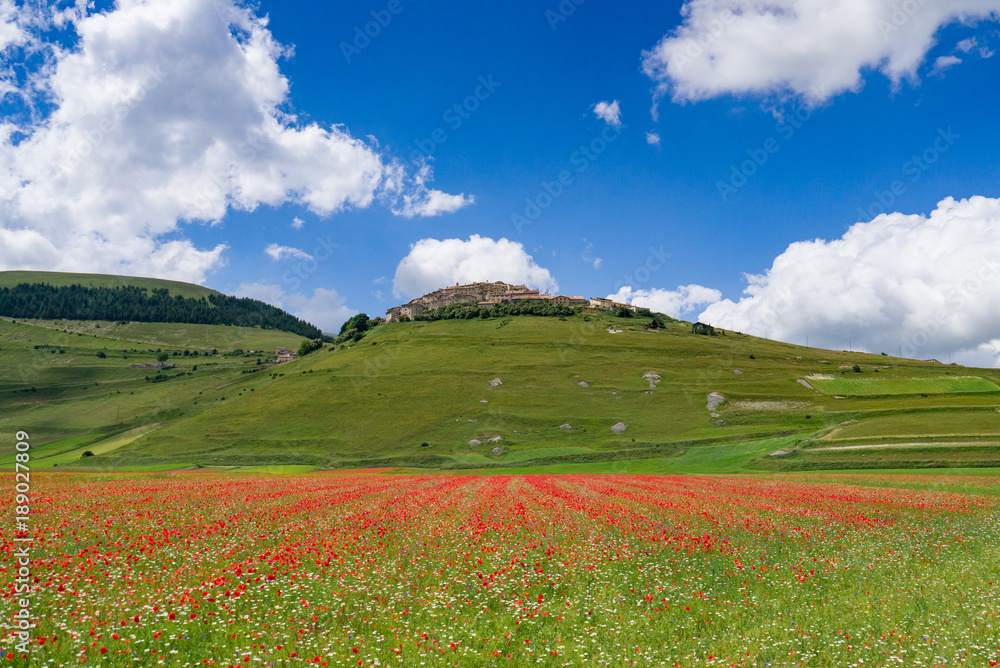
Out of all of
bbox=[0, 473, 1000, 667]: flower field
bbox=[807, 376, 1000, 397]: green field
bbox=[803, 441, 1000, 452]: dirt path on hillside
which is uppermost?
bbox=[807, 376, 1000, 397]: green field

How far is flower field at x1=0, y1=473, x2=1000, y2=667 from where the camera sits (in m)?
10.5

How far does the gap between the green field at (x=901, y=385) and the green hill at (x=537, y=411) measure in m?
0.88

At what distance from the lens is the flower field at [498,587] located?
1055 cm

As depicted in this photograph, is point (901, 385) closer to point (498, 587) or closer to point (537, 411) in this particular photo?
point (537, 411)

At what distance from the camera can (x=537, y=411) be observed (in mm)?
119688

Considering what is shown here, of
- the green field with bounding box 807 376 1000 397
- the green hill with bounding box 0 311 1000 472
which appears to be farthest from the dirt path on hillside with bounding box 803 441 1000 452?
the green field with bounding box 807 376 1000 397

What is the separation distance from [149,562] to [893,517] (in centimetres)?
3190

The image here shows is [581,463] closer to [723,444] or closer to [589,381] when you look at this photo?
[723,444]

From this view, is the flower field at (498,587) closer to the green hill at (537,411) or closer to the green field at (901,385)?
the green hill at (537,411)

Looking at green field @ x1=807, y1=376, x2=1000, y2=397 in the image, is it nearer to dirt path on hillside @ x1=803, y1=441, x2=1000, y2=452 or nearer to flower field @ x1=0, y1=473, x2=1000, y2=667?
dirt path on hillside @ x1=803, y1=441, x2=1000, y2=452

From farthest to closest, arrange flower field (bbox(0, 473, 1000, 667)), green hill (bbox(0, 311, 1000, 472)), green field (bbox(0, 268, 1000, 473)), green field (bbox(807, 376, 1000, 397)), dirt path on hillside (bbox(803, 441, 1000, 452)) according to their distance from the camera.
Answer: green field (bbox(807, 376, 1000, 397)), green field (bbox(0, 268, 1000, 473)), green hill (bbox(0, 311, 1000, 472)), dirt path on hillside (bbox(803, 441, 1000, 452)), flower field (bbox(0, 473, 1000, 667))

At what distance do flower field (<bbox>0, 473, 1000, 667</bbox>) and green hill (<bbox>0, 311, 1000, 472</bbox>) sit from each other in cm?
5426

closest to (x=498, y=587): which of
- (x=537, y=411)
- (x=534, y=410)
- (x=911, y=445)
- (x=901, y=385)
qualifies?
(x=911, y=445)

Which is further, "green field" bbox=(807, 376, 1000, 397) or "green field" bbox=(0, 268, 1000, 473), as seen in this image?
"green field" bbox=(807, 376, 1000, 397)
